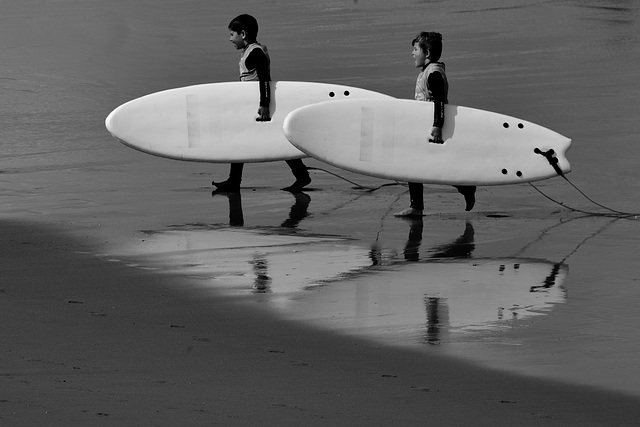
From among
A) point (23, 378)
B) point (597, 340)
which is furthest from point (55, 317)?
point (597, 340)

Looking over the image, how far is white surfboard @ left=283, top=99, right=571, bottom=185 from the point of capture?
10938 mm

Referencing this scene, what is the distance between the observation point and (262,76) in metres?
11.6

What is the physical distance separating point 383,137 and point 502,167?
40.6 inches

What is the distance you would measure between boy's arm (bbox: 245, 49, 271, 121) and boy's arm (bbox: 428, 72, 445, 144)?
1.64 metres

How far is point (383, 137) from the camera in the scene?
11.1 m

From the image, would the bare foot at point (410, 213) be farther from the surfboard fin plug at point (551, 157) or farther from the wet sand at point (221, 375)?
the wet sand at point (221, 375)

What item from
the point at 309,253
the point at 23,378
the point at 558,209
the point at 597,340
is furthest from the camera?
the point at 558,209

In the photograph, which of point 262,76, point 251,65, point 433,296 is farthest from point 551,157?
point 433,296

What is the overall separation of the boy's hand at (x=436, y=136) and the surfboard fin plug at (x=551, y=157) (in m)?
0.81

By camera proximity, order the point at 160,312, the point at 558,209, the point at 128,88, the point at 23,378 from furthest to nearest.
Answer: the point at 128,88 < the point at 558,209 < the point at 160,312 < the point at 23,378

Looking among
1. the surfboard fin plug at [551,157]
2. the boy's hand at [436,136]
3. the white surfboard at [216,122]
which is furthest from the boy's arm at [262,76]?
the surfboard fin plug at [551,157]

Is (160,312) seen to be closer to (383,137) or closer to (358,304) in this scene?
(358,304)

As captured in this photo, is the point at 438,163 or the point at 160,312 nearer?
the point at 160,312

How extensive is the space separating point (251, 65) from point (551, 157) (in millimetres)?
2754
